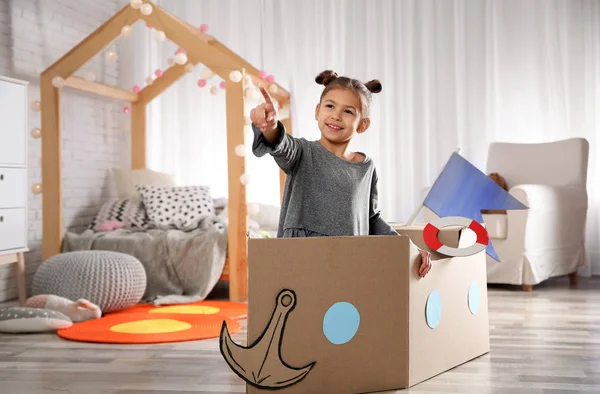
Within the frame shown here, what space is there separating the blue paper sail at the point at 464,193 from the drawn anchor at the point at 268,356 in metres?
0.81

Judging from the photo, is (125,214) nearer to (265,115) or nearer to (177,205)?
(177,205)

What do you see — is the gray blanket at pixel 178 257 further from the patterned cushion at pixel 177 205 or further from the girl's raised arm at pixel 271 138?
the girl's raised arm at pixel 271 138

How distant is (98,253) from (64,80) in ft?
3.39

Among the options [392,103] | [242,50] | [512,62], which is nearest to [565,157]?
[512,62]

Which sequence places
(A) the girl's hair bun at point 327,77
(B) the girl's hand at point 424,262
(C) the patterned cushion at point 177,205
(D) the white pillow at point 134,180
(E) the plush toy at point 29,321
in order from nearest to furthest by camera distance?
(B) the girl's hand at point 424,262 < (A) the girl's hair bun at point 327,77 < (E) the plush toy at point 29,321 < (C) the patterned cushion at point 177,205 < (D) the white pillow at point 134,180


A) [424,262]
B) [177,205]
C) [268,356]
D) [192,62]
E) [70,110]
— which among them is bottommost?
[268,356]

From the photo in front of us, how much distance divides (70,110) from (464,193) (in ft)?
9.47

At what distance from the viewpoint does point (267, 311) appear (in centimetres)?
186

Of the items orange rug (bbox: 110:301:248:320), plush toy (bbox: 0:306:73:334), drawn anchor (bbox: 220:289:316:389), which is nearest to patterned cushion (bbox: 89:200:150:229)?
orange rug (bbox: 110:301:248:320)

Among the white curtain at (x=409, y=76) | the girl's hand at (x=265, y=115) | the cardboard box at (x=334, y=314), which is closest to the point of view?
the girl's hand at (x=265, y=115)

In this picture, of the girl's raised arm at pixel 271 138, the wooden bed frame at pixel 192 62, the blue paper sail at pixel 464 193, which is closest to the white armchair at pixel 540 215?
the wooden bed frame at pixel 192 62

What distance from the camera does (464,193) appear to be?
98.8 inches

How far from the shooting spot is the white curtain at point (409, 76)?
487cm

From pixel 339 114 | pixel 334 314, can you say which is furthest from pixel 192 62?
pixel 334 314
